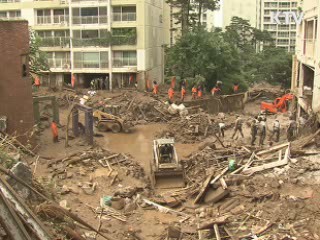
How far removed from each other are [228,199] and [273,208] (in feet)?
6.76

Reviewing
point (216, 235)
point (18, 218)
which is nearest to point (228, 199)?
point (216, 235)

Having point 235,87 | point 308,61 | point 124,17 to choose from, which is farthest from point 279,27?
point 308,61

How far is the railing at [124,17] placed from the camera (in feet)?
135

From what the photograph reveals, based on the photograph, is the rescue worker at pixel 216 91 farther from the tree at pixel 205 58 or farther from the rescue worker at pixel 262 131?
the rescue worker at pixel 262 131

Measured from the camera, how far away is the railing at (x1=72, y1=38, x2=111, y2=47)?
135 ft

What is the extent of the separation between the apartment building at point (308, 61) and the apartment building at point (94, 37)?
1558 centimetres

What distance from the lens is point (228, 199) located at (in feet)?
51.0

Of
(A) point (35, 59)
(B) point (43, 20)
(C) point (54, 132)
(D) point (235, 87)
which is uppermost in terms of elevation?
(B) point (43, 20)

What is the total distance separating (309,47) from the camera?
26250 millimetres

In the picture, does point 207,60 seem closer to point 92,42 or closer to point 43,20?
point 92,42

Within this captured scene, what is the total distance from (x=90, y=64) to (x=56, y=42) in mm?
4236

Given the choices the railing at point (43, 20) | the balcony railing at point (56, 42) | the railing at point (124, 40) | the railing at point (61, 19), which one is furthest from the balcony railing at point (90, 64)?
the railing at point (43, 20)

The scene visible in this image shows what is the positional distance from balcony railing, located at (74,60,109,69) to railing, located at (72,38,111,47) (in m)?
1.66

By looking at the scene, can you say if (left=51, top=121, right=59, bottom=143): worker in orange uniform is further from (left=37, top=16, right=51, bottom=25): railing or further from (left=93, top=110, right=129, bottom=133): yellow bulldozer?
(left=37, top=16, right=51, bottom=25): railing
